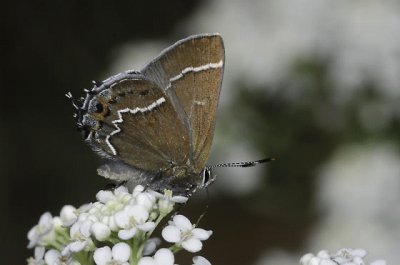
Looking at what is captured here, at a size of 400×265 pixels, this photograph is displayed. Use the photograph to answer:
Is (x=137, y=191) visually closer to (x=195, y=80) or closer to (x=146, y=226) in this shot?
(x=146, y=226)

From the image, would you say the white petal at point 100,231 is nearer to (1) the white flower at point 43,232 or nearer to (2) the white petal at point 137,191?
(2) the white petal at point 137,191

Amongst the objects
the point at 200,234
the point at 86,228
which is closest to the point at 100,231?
the point at 86,228

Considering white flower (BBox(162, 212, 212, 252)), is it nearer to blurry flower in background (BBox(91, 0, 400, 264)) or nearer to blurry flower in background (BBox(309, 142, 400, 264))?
blurry flower in background (BBox(91, 0, 400, 264))

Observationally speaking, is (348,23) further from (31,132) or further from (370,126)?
(31,132)

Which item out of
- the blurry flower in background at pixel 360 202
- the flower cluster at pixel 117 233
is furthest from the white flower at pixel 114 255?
the blurry flower in background at pixel 360 202

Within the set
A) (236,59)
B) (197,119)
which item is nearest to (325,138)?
(236,59)

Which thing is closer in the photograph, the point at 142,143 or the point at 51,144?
the point at 142,143

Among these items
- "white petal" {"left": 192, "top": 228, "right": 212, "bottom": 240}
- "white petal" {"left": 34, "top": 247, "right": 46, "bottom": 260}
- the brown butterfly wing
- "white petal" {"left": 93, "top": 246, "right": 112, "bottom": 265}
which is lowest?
"white petal" {"left": 93, "top": 246, "right": 112, "bottom": 265}

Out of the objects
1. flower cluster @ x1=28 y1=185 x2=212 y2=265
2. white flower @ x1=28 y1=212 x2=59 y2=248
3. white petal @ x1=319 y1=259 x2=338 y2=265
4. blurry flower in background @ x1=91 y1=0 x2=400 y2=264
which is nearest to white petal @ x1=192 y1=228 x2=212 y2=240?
flower cluster @ x1=28 y1=185 x2=212 y2=265
